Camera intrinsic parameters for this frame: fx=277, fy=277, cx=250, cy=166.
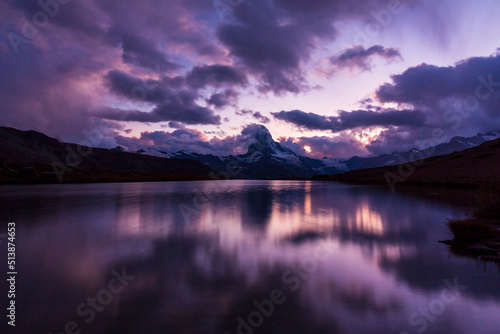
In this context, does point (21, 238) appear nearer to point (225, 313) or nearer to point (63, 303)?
point (63, 303)

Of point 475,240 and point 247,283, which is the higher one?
point 475,240

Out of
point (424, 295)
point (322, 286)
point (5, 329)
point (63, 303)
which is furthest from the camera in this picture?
point (322, 286)

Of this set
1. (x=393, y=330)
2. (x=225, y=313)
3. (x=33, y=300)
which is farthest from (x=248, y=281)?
(x=33, y=300)

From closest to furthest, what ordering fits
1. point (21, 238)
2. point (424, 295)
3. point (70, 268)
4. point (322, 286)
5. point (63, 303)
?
point (63, 303) < point (424, 295) < point (322, 286) < point (70, 268) < point (21, 238)

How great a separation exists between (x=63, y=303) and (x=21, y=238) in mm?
14441

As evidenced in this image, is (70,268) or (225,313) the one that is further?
(70,268)

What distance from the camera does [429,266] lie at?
47.9 ft

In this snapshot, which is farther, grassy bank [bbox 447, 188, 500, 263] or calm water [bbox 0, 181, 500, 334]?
grassy bank [bbox 447, 188, 500, 263]

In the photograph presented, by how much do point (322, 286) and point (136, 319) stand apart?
7403mm

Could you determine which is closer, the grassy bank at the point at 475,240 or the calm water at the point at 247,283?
the calm water at the point at 247,283

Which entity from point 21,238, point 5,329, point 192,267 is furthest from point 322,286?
point 21,238

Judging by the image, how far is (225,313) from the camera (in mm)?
9273

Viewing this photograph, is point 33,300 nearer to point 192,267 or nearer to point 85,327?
point 85,327

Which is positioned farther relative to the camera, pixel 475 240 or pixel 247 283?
pixel 475 240
